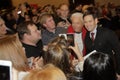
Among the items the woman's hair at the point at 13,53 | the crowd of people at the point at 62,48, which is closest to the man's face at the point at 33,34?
the crowd of people at the point at 62,48

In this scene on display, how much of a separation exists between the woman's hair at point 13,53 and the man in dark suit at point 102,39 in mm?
1583

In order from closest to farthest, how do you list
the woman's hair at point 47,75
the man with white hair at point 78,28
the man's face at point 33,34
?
the woman's hair at point 47,75 → the man's face at point 33,34 → the man with white hair at point 78,28

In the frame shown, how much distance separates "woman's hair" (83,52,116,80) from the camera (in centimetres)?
217

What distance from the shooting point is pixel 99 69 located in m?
2.18

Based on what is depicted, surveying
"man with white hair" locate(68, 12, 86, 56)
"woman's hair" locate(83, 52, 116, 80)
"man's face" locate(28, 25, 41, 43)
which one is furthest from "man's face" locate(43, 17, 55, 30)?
"woman's hair" locate(83, 52, 116, 80)

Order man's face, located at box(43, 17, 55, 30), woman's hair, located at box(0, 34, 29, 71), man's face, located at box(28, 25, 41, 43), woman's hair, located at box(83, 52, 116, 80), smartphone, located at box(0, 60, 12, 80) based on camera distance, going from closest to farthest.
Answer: smartphone, located at box(0, 60, 12, 80)
woman's hair, located at box(83, 52, 116, 80)
woman's hair, located at box(0, 34, 29, 71)
man's face, located at box(28, 25, 41, 43)
man's face, located at box(43, 17, 55, 30)

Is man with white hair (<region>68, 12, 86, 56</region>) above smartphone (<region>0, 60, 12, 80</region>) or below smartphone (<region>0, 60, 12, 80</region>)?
below

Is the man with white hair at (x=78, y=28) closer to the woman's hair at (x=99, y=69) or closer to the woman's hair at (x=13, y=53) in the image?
the woman's hair at (x=13, y=53)

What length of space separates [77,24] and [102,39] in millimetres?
561

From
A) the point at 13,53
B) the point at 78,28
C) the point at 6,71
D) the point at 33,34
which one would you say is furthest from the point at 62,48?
the point at 78,28

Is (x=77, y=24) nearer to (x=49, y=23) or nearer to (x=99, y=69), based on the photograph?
(x=49, y=23)

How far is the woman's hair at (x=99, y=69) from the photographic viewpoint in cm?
217

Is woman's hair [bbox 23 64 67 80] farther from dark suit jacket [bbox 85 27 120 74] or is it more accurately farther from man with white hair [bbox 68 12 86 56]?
man with white hair [bbox 68 12 86 56]

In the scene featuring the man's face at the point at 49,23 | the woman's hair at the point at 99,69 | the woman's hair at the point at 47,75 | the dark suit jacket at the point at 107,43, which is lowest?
the dark suit jacket at the point at 107,43
